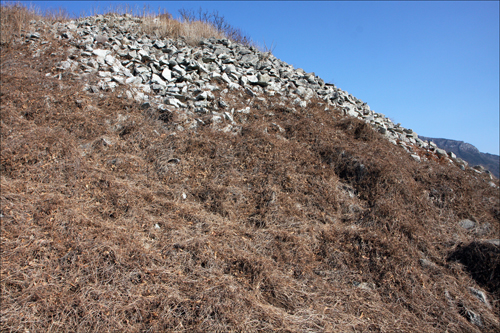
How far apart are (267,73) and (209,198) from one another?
5.79 meters

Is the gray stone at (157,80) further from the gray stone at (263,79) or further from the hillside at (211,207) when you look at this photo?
the gray stone at (263,79)

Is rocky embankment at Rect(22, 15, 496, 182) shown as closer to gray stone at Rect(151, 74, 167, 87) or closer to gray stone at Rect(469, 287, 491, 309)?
gray stone at Rect(151, 74, 167, 87)

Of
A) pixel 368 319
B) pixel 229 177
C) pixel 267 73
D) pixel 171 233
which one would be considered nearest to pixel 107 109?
pixel 229 177

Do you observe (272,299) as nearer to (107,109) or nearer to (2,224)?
(2,224)

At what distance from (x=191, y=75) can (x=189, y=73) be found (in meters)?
0.15

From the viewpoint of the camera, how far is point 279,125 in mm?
7648

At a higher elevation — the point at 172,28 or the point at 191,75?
the point at 172,28

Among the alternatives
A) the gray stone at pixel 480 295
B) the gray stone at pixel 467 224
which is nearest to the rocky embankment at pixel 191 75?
the gray stone at pixel 467 224

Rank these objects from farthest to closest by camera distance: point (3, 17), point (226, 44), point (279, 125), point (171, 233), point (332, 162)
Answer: point (226, 44) < point (3, 17) < point (279, 125) < point (332, 162) < point (171, 233)

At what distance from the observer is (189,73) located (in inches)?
338

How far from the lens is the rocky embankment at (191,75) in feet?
24.9

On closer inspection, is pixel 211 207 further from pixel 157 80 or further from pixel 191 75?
pixel 191 75

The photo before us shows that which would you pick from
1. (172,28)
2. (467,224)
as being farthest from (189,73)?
(467,224)

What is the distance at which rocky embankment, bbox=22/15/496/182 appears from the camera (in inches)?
298
